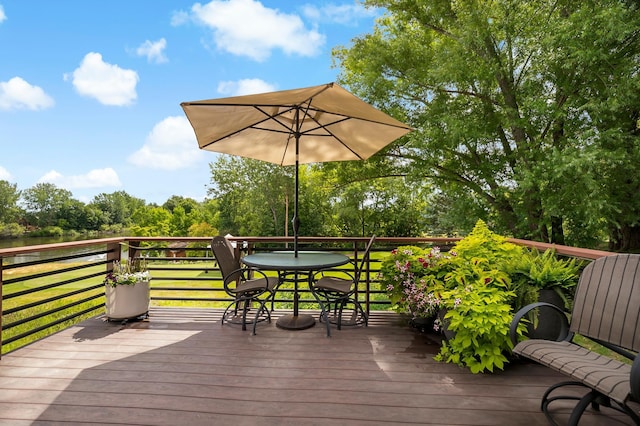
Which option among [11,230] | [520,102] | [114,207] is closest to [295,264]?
[520,102]

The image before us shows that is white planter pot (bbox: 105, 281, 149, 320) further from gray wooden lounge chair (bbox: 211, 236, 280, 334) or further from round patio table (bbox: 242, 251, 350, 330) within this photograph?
round patio table (bbox: 242, 251, 350, 330)


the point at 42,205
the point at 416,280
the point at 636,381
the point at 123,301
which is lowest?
the point at 123,301

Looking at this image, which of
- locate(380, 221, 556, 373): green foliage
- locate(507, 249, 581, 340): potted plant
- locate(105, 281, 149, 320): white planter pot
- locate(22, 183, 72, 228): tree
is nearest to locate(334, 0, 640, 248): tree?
locate(380, 221, 556, 373): green foliage

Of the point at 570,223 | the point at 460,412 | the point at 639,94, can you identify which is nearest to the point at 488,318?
the point at 460,412

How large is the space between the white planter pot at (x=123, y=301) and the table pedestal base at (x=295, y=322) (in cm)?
150

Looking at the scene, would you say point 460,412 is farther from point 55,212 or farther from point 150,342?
point 55,212

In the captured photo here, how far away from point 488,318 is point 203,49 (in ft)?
77.3

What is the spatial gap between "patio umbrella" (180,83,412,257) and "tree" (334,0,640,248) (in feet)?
14.8

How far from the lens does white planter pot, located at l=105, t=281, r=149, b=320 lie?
3.77 m

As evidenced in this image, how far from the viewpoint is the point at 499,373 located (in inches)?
102

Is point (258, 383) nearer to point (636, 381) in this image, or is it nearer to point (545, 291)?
point (636, 381)

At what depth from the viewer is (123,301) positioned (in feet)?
12.4

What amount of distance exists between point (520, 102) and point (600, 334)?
8034 millimetres

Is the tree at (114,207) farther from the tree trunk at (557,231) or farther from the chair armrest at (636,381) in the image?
the chair armrest at (636,381)
